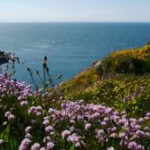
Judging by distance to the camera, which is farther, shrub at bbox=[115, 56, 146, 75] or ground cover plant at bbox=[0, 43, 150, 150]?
shrub at bbox=[115, 56, 146, 75]

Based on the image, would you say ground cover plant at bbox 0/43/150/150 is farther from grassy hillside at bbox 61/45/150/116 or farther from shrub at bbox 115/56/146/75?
shrub at bbox 115/56/146/75

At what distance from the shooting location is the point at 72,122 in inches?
332

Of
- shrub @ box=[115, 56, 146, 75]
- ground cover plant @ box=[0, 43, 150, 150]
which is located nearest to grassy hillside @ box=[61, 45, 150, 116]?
shrub @ box=[115, 56, 146, 75]

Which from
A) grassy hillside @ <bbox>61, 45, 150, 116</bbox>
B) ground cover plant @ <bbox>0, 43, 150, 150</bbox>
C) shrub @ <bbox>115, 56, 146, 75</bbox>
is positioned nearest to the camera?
ground cover plant @ <bbox>0, 43, 150, 150</bbox>

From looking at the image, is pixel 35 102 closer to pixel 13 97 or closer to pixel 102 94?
pixel 13 97

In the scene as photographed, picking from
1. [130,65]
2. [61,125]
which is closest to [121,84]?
[130,65]

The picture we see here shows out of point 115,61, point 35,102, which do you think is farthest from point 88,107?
point 115,61

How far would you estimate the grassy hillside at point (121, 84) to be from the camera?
48.3 feet

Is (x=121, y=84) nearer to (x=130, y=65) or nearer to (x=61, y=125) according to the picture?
(x=130, y=65)

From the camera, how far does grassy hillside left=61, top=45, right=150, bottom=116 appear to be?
14.7 m

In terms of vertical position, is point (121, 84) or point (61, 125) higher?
point (61, 125)

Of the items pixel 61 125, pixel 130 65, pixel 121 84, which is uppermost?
pixel 61 125

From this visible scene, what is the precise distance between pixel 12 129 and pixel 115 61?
16986mm

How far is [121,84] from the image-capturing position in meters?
18.2
